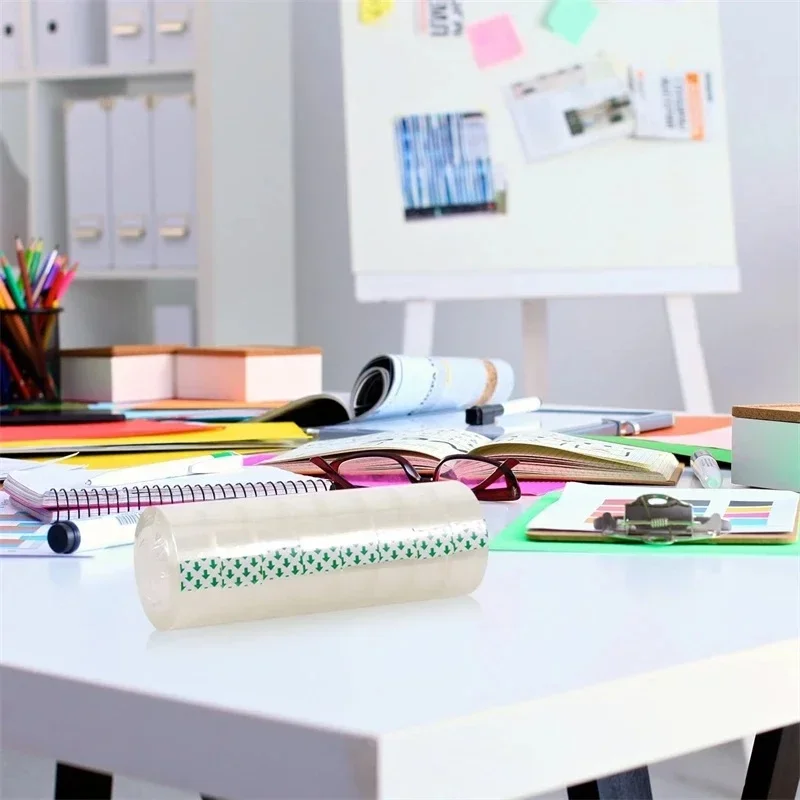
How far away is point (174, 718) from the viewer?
34cm

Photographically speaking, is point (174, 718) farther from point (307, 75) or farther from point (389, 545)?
point (307, 75)

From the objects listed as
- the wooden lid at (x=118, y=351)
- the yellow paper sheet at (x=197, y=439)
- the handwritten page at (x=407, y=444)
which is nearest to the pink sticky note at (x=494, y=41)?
the wooden lid at (x=118, y=351)

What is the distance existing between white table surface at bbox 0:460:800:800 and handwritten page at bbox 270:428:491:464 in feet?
0.97

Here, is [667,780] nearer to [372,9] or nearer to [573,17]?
[573,17]

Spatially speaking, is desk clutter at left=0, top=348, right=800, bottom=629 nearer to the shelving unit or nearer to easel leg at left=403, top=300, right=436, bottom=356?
easel leg at left=403, top=300, right=436, bottom=356

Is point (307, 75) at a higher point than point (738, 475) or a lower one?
higher

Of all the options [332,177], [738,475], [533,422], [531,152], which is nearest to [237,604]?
[738,475]

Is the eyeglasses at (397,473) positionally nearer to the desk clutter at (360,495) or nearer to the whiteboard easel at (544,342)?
the desk clutter at (360,495)

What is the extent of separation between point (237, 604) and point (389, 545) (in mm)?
63

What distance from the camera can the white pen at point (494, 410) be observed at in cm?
103

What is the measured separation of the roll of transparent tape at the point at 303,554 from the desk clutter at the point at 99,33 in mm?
2529

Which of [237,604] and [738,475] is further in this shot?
[738,475]

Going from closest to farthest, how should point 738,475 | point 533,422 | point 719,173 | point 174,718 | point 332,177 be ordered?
1. point 174,718
2. point 738,475
3. point 533,422
4. point 719,173
5. point 332,177

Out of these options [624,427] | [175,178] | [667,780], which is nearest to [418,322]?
[175,178]
